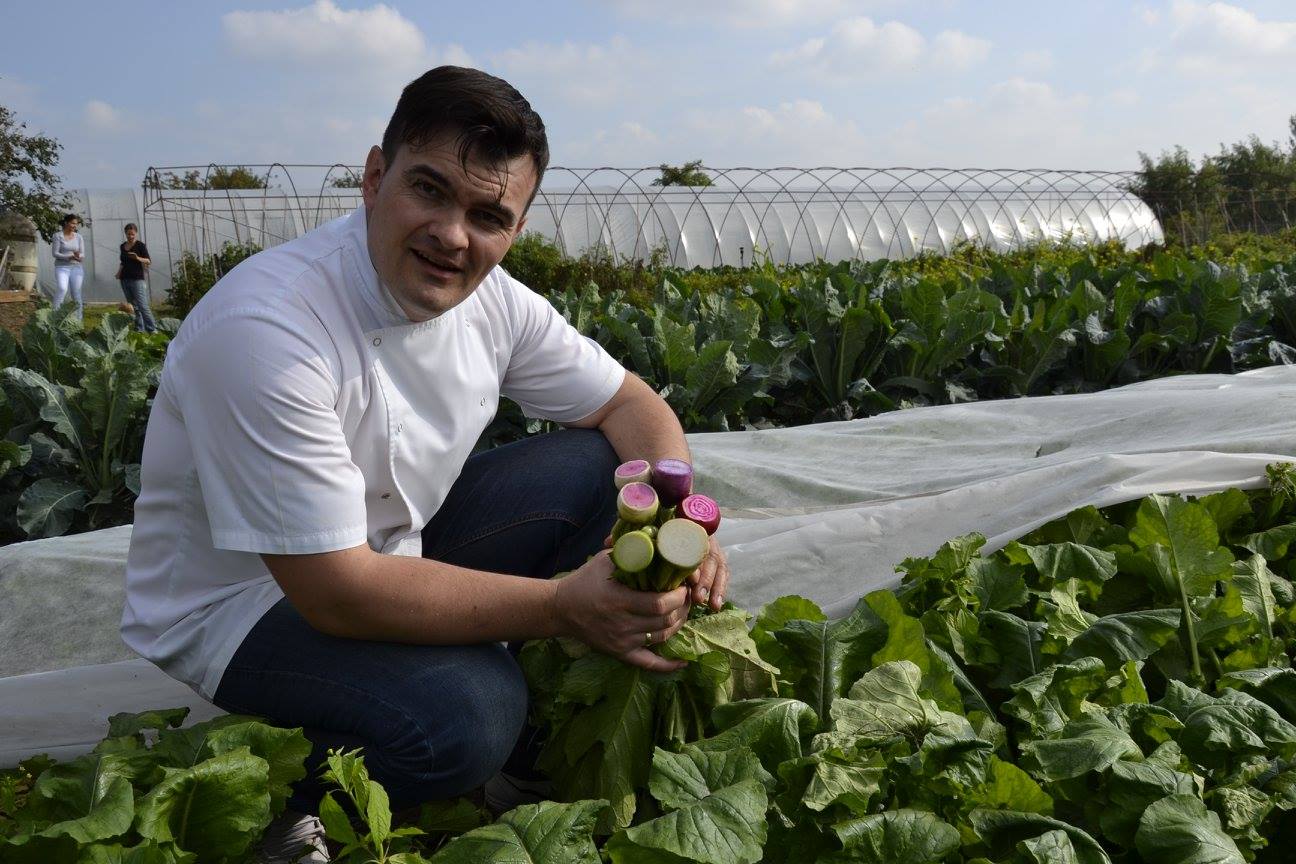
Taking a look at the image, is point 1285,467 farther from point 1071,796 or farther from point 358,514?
point 358,514

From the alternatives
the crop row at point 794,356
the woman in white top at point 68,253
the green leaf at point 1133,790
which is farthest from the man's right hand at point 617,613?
the woman in white top at point 68,253

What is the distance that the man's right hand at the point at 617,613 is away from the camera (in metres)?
1.71

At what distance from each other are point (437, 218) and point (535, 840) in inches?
39.0

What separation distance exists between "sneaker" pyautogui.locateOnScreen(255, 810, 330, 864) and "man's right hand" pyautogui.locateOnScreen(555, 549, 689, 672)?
565 millimetres

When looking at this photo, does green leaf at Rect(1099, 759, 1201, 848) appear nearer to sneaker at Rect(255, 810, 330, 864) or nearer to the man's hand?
the man's hand

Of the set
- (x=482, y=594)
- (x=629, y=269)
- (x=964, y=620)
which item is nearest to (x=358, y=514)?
(x=482, y=594)

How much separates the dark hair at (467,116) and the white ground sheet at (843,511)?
1.16m

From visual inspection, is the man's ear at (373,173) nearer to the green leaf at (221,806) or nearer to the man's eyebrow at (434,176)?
the man's eyebrow at (434,176)

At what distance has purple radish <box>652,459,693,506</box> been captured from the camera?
180 cm

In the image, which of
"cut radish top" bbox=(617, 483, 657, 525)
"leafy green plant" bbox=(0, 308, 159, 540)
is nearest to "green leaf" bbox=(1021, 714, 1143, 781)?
"cut radish top" bbox=(617, 483, 657, 525)

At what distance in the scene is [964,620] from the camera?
199 centimetres

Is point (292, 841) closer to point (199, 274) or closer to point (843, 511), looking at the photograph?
point (843, 511)

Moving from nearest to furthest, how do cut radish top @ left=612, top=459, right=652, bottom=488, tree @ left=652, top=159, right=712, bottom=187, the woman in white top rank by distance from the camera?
cut radish top @ left=612, top=459, right=652, bottom=488 → the woman in white top → tree @ left=652, top=159, right=712, bottom=187

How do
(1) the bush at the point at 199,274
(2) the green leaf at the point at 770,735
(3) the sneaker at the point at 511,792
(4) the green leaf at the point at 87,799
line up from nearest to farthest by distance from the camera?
(4) the green leaf at the point at 87,799
(2) the green leaf at the point at 770,735
(3) the sneaker at the point at 511,792
(1) the bush at the point at 199,274
